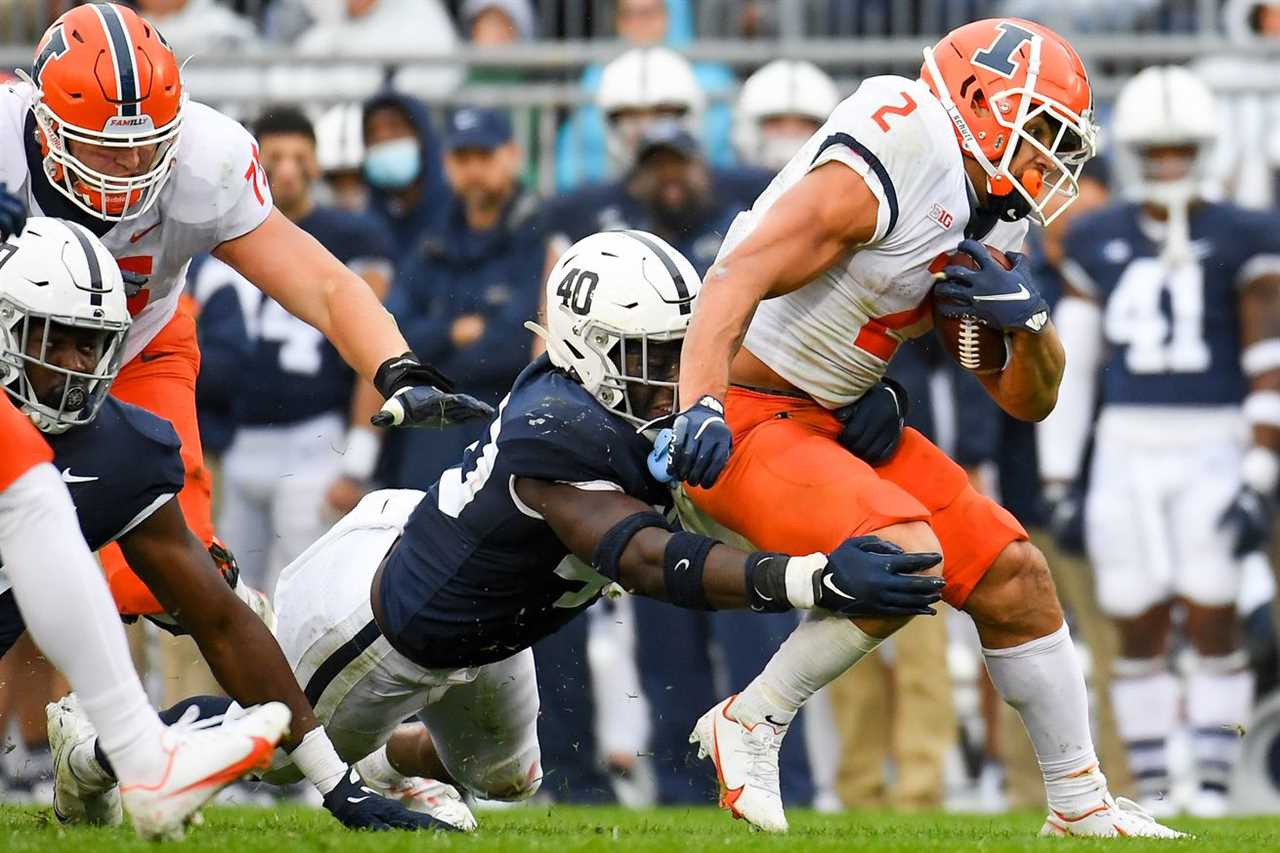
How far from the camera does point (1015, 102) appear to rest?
5.52 metres

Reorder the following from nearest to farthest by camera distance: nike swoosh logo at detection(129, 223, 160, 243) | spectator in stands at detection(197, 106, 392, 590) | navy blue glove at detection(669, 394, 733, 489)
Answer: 1. navy blue glove at detection(669, 394, 733, 489)
2. nike swoosh logo at detection(129, 223, 160, 243)
3. spectator in stands at detection(197, 106, 392, 590)

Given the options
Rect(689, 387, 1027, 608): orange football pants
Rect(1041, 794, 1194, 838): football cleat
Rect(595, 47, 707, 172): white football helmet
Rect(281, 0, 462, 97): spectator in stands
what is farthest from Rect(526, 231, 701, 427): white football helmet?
Rect(281, 0, 462, 97): spectator in stands

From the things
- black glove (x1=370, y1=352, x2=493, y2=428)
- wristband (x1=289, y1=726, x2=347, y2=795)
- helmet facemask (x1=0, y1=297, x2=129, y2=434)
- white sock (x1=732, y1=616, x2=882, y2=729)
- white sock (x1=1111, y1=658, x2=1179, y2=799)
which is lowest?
white sock (x1=1111, y1=658, x2=1179, y2=799)

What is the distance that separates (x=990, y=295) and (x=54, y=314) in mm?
2256

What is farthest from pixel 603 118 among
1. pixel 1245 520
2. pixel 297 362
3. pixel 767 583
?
pixel 767 583

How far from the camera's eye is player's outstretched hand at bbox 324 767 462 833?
5.44 meters

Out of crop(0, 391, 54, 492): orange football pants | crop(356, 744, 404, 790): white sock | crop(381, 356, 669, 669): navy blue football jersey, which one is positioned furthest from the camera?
crop(356, 744, 404, 790): white sock

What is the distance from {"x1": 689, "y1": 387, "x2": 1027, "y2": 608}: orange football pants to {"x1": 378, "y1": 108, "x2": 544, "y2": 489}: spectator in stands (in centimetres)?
312

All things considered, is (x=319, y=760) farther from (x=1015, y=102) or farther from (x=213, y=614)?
(x=1015, y=102)

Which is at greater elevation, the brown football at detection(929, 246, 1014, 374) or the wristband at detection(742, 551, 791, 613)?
the brown football at detection(929, 246, 1014, 374)

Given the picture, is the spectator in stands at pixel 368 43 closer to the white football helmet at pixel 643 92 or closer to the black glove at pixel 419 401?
the white football helmet at pixel 643 92

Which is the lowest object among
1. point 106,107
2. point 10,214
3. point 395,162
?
point 395,162

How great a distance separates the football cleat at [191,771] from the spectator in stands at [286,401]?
14.1 feet

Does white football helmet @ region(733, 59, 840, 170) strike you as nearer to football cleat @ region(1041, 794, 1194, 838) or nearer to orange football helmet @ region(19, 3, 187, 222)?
orange football helmet @ region(19, 3, 187, 222)
